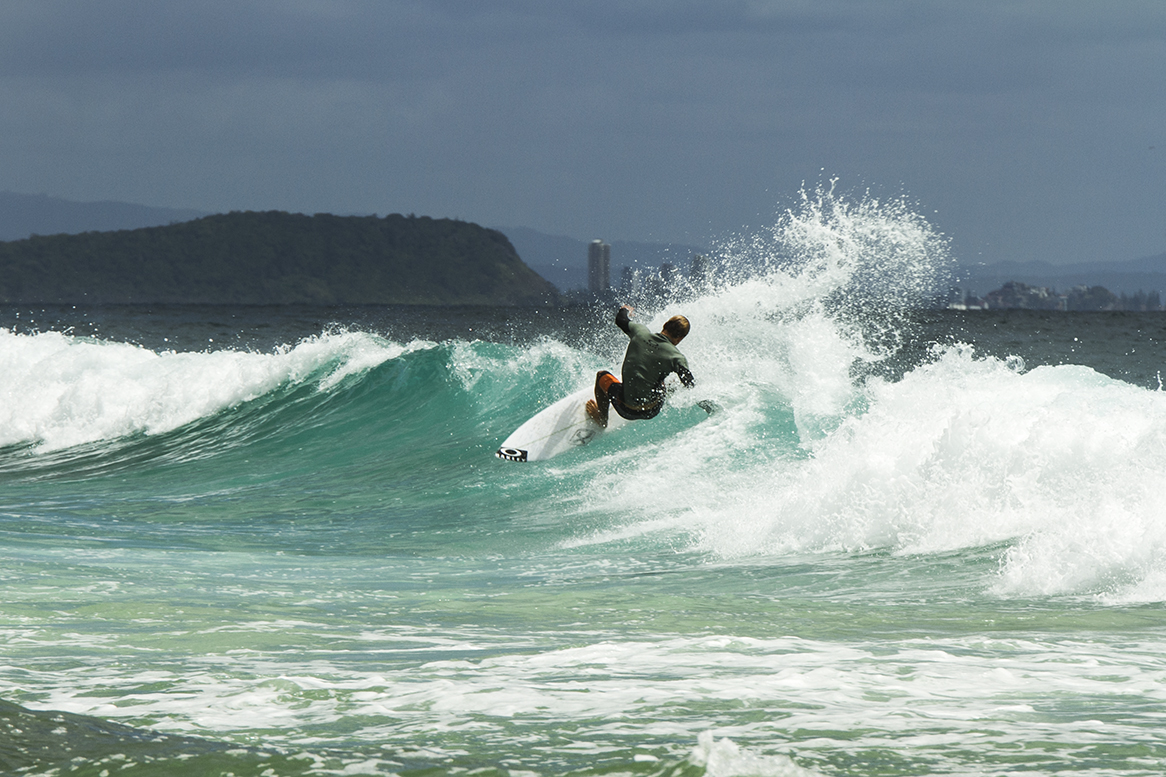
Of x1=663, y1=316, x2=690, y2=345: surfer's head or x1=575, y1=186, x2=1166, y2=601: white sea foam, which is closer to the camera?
x1=575, y1=186, x2=1166, y2=601: white sea foam

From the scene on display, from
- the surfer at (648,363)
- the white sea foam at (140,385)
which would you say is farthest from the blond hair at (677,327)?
the white sea foam at (140,385)

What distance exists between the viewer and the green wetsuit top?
35.2 feet

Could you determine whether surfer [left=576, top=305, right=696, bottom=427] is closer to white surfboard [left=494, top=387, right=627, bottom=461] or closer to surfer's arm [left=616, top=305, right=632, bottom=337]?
surfer's arm [left=616, top=305, right=632, bottom=337]

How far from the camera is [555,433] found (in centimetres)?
1245

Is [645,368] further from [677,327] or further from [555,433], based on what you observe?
[555,433]

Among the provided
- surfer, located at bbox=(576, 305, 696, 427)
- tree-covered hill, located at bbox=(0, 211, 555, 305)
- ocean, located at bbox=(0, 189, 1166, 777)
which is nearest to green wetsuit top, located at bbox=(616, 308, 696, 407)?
surfer, located at bbox=(576, 305, 696, 427)

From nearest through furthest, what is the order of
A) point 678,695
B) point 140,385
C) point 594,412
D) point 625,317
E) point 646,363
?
1. point 678,695
2. point 625,317
3. point 646,363
4. point 594,412
5. point 140,385

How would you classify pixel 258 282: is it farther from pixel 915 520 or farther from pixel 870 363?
pixel 915 520

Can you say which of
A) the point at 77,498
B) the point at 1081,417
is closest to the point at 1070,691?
the point at 1081,417

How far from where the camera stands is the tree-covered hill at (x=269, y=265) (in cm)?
15138

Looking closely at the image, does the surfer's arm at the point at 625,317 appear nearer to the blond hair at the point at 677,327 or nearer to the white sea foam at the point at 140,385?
the blond hair at the point at 677,327

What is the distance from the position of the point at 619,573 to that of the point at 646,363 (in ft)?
10.6

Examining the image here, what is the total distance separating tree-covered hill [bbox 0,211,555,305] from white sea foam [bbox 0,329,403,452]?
13275 cm

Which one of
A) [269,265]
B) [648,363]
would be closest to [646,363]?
[648,363]
